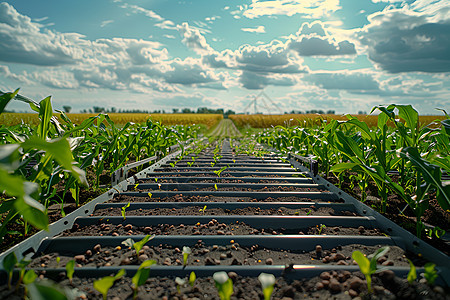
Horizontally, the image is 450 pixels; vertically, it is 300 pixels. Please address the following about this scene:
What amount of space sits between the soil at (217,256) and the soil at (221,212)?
51cm

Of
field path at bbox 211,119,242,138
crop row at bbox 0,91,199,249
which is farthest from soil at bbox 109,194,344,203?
field path at bbox 211,119,242,138

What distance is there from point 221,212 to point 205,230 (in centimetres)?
36

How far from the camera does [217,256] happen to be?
1.39m

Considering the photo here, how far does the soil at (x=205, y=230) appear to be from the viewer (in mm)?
1679

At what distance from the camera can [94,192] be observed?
2668 mm

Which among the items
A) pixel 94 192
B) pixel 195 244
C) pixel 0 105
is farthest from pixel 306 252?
pixel 94 192

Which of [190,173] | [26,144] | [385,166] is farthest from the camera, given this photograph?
[190,173]

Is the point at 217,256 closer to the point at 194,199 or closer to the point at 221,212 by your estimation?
→ the point at 221,212

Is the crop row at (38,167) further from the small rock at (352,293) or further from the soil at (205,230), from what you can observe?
the small rock at (352,293)

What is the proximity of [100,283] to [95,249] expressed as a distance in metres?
0.57

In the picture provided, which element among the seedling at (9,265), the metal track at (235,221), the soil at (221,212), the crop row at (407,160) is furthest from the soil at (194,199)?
the seedling at (9,265)

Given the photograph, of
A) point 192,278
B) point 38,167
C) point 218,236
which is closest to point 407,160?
point 218,236

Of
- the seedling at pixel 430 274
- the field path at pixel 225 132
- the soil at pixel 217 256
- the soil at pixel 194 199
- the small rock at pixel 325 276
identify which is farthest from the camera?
the field path at pixel 225 132

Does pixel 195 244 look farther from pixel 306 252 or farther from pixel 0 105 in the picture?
pixel 0 105
